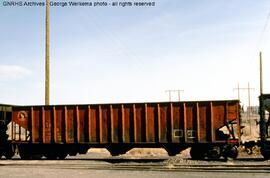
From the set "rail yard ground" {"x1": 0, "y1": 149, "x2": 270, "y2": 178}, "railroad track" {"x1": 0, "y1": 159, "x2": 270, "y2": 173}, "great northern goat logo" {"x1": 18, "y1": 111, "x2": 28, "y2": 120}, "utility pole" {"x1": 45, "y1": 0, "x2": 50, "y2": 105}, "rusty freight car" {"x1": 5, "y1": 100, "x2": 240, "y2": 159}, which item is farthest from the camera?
"utility pole" {"x1": 45, "y1": 0, "x2": 50, "y2": 105}

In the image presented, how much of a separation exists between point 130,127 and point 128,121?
310 millimetres

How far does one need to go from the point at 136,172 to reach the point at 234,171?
3639 mm

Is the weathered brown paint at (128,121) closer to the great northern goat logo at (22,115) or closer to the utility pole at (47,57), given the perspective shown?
the great northern goat logo at (22,115)

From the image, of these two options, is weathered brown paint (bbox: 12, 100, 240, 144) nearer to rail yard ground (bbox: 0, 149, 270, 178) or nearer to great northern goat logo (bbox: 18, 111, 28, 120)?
great northern goat logo (bbox: 18, 111, 28, 120)

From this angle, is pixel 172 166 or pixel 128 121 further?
pixel 128 121

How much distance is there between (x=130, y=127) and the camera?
1772 centimetres

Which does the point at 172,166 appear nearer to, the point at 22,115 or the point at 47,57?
the point at 22,115

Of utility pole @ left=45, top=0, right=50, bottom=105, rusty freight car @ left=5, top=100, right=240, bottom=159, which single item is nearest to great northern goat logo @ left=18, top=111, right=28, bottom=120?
rusty freight car @ left=5, top=100, right=240, bottom=159

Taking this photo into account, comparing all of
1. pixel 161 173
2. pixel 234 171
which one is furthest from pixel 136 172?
pixel 234 171

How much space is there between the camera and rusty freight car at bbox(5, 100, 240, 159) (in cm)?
1698

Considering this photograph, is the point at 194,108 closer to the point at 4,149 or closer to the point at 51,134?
the point at 51,134

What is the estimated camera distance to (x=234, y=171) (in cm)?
1335

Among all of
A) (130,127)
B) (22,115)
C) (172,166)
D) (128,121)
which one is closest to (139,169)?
(172,166)

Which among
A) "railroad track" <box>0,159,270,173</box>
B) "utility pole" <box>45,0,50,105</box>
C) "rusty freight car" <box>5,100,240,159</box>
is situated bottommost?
"railroad track" <box>0,159,270,173</box>
